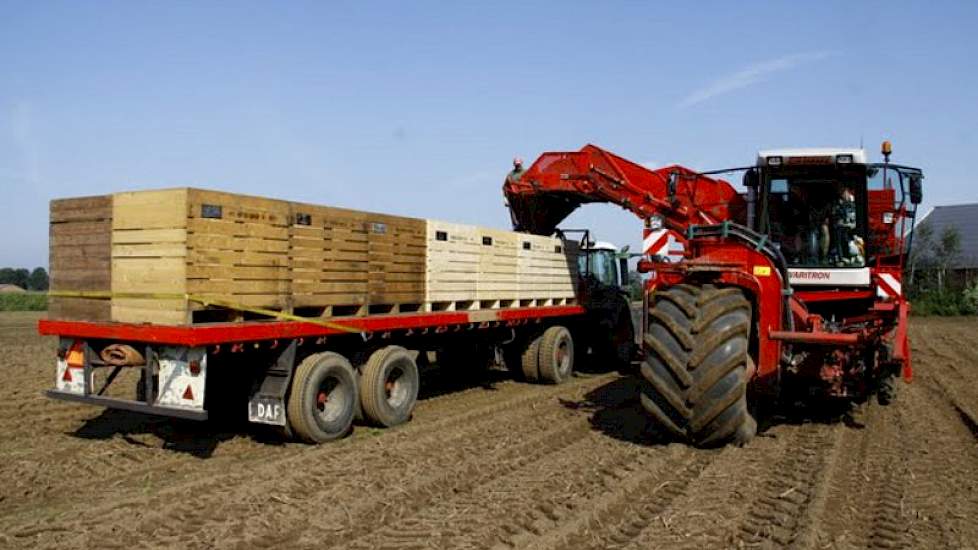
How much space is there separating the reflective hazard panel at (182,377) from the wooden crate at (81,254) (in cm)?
89

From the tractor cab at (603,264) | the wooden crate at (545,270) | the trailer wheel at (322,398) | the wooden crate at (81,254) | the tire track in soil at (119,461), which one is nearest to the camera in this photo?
the tire track in soil at (119,461)

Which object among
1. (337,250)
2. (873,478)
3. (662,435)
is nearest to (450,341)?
(337,250)

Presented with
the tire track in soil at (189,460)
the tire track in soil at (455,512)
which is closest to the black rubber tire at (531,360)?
the tire track in soil at (189,460)

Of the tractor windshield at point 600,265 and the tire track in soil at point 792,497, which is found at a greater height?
the tractor windshield at point 600,265

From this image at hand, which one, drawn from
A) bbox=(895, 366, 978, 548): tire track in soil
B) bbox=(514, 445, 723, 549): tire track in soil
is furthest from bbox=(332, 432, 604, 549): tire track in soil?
bbox=(895, 366, 978, 548): tire track in soil

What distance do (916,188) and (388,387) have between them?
20.2 ft

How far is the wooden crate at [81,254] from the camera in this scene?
23.5 ft

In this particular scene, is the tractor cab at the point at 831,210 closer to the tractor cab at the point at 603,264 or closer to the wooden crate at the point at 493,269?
the wooden crate at the point at 493,269

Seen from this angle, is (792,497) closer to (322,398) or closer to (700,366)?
(700,366)

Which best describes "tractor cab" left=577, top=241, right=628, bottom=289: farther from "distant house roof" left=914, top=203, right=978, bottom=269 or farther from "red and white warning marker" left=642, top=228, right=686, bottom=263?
"distant house roof" left=914, top=203, right=978, bottom=269

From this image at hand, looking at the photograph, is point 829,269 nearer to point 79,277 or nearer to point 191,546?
point 191,546

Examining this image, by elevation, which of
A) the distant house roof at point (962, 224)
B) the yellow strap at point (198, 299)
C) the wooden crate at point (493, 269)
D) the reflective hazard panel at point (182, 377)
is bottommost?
the reflective hazard panel at point (182, 377)

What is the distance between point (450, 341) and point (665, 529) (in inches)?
Answer: 250

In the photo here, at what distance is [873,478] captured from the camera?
6.17 m
